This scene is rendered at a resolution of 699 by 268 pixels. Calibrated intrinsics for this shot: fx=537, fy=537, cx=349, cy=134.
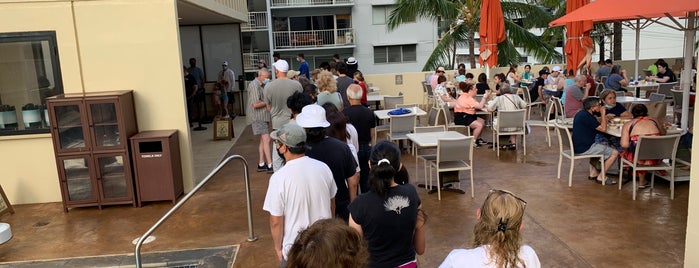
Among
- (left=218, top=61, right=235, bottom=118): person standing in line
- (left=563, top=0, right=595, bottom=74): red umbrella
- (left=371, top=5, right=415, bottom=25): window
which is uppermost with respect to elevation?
(left=371, top=5, right=415, bottom=25): window

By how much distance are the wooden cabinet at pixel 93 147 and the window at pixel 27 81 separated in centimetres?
60

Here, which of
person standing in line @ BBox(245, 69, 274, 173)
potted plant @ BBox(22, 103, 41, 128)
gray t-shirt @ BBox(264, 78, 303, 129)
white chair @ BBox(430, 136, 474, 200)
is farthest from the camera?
person standing in line @ BBox(245, 69, 274, 173)

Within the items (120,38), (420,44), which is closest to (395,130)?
(120,38)

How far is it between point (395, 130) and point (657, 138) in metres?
3.92

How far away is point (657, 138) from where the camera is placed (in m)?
6.32

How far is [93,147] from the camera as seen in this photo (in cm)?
693

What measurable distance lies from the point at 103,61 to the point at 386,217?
19.2ft

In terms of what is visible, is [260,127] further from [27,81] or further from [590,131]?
[590,131]

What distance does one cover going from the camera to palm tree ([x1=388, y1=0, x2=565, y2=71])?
18.7 meters

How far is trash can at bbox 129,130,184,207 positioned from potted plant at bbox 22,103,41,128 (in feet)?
5.07

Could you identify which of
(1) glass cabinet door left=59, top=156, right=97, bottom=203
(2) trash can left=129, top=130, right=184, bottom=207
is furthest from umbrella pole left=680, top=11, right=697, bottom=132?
(1) glass cabinet door left=59, top=156, right=97, bottom=203

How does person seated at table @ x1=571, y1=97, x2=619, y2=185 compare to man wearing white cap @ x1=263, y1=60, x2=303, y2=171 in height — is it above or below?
below

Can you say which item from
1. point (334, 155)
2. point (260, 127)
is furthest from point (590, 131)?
point (260, 127)

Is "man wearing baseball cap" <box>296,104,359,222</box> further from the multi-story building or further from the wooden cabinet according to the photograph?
the multi-story building
